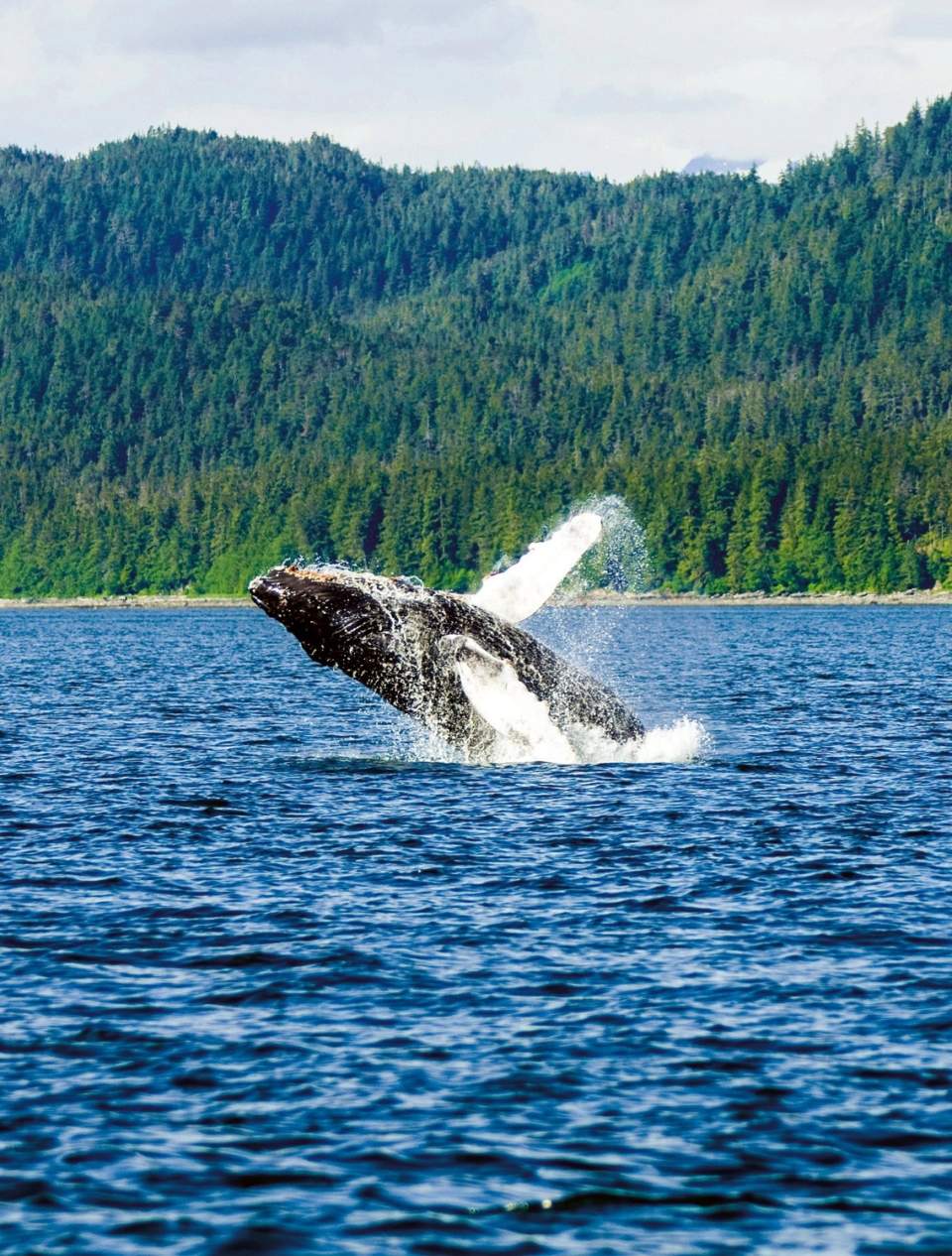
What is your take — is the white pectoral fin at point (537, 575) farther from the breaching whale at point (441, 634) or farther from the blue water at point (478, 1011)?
the blue water at point (478, 1011)

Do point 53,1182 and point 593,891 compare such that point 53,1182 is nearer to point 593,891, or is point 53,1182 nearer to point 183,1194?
point 183,1194

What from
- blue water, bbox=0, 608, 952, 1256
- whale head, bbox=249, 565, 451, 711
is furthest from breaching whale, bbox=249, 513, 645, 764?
blue water, bbox=0, 608, 952, 1256

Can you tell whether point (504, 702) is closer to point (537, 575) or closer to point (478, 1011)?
point (537, 575)

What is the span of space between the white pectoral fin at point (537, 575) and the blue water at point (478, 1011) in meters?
3.32

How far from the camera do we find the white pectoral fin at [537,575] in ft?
99.1

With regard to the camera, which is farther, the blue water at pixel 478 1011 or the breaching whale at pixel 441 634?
the breaching whale at pixel 441 634

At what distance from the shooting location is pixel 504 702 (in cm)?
3142

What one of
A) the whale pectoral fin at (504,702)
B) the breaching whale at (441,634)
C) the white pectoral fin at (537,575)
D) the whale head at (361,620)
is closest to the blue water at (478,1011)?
the whale pectoral fin at (504,702)

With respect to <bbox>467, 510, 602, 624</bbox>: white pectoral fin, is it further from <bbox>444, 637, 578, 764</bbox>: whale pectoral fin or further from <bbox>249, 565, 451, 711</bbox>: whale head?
<bbox>249, 565, 451, 711</bbox>: whale head

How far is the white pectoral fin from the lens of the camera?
1189 inches

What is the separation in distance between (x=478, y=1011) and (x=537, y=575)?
42.4 ft

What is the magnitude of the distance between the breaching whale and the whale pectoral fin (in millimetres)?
22

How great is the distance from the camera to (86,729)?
51625 millimetres

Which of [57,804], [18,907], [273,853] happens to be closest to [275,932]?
[18,907]
